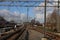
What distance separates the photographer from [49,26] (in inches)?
2280

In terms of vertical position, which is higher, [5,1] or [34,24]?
[5,1]

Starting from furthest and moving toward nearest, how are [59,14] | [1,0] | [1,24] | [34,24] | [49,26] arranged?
[34,24] → [1,24] → [49,26] → [59,14] → [1,0]

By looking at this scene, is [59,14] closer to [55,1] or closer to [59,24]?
[59,24]

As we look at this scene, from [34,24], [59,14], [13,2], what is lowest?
[34,24]

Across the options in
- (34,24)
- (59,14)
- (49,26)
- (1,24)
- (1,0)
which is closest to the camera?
(1,0)

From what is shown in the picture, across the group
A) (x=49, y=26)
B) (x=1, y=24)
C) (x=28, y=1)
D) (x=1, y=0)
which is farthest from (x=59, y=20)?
(x=1, y=24)

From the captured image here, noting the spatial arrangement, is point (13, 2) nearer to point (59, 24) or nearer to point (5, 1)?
point (5, 1)

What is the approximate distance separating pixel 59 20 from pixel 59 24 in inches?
58.2

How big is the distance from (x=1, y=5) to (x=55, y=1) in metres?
7.00

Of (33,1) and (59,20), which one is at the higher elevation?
(33,1)

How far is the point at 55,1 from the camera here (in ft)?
72.2

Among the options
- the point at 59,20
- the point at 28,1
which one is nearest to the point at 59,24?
the point at 59,20

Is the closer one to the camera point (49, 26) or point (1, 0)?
point (1, 0)

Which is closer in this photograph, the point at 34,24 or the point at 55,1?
the point at 55,1
